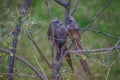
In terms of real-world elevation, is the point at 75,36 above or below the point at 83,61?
above

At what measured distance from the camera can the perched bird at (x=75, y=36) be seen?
5.77 feet

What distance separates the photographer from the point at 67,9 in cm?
177

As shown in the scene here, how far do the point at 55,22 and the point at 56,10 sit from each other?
283 centimetres

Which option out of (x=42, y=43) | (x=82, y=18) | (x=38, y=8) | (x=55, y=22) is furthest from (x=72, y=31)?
(x=38, y=8)

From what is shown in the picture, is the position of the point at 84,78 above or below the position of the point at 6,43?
below

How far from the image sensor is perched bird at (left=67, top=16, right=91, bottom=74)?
1758 millimetres

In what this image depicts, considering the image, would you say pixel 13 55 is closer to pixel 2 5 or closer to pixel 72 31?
pixel 72 31

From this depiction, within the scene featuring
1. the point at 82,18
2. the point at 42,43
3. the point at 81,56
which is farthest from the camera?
the point at 82,18

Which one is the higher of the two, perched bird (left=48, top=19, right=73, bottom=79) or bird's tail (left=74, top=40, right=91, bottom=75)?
perched bird (left=48, top=19, right=73, bottom=79)

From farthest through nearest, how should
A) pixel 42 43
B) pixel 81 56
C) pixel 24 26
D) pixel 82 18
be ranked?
1. pixel 82 18
2. pixel 42 43
3. pixel 24 26
4. pixel 81 56

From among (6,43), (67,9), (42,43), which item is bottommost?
(42,43)

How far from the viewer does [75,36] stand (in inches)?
70.4

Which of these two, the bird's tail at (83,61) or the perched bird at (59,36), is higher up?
the perched bird at (59,36)

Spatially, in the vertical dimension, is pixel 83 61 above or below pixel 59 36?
below
